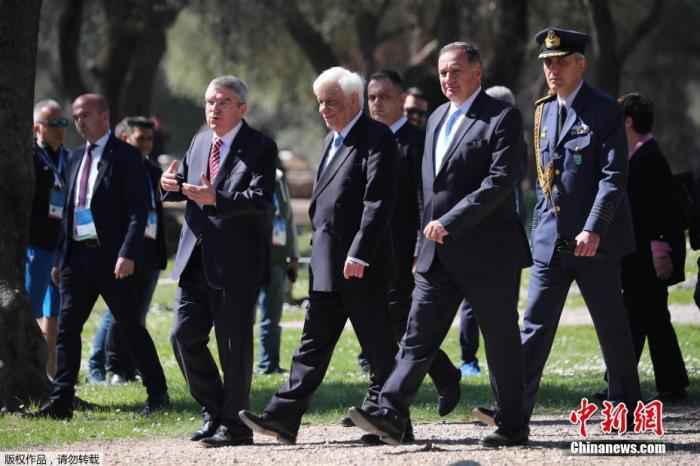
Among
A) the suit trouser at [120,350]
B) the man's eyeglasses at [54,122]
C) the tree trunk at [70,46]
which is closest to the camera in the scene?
the man's eyeglasses at [54,122]

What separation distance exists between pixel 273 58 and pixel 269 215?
26.2m

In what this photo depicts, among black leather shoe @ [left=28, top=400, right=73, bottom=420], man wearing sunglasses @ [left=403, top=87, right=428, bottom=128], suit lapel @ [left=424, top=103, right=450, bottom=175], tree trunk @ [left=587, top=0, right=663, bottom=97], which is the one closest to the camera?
suit lapel @ [left=424, top=103, right=450, bottom=175]

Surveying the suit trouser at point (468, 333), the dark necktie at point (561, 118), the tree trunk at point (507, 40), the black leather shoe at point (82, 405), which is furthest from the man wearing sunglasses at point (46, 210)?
the tree trunk at point (507, 40)

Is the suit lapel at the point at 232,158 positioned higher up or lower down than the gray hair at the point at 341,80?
lower down

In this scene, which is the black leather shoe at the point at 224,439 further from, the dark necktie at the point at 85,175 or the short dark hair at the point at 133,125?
the short dark hair at the point at 133,125

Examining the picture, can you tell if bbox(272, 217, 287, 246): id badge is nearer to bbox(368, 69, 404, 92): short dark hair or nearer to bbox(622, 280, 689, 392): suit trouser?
bbox(368, 69, 404, 92): short dark hair

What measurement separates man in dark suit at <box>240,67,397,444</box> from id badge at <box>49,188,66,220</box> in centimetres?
394

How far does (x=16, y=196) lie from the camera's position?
9.48m

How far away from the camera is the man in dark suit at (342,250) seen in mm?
7500

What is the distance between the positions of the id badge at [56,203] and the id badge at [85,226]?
185 cm

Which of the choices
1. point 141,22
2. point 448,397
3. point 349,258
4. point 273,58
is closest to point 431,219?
point 349,258

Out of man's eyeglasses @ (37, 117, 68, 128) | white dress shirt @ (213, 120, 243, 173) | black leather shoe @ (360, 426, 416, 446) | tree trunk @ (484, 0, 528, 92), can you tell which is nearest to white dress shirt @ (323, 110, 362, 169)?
white dress shirt @ (213, 120, 243, 173)

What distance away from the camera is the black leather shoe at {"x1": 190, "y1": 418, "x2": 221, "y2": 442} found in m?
7.88

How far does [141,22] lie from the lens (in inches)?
959
